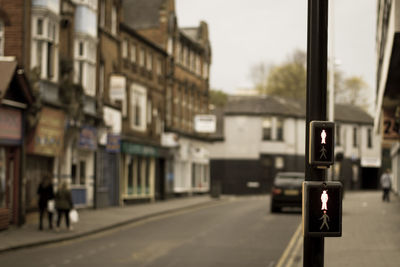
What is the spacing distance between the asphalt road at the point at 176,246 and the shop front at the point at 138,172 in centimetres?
1185

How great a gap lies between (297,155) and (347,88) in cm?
1407

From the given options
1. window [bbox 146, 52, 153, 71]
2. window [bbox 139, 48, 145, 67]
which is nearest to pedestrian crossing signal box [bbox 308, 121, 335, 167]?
window [bbox 139, 48, 145, 67]

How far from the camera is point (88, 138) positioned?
32.3 m

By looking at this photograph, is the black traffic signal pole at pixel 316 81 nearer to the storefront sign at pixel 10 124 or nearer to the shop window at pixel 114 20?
the storefront sign at pixel 10 124

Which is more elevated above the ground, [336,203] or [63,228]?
[336,203]

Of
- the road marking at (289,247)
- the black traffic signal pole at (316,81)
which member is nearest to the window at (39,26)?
the road marking at (289,247)

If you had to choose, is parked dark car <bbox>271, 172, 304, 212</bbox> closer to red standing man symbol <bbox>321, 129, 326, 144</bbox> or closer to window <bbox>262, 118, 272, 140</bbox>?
red standing man symbol <bbox>321, 129, 326, 144</bbox>

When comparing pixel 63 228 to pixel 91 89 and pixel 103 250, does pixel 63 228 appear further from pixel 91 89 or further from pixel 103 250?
pixel 91 89

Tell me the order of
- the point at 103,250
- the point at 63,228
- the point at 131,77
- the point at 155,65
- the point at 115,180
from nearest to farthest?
the point at 103,250 → the point at 63,228 → the point at 115,180 → the point at 131,77 → the point at 155,65

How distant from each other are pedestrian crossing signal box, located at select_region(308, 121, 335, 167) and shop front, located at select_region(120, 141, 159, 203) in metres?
Result: 31.8

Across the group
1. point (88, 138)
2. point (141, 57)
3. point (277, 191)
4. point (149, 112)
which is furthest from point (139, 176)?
point (277, 191)

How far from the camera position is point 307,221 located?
6785 mm

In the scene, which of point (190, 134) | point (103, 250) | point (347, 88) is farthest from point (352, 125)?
point (103, 250)

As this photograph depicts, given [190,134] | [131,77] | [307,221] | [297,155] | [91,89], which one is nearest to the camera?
[307,221]
